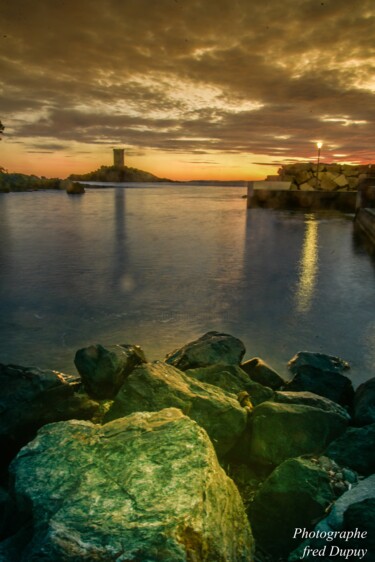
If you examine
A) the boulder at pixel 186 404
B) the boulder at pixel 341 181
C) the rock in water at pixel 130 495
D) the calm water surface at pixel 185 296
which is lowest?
the calm water surface at pixel 185 296

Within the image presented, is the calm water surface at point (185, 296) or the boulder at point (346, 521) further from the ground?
the boulder at point (346, 521)

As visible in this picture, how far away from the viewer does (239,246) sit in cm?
1625

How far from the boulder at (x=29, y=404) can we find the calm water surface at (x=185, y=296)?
1.59 meters

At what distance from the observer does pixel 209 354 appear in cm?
461

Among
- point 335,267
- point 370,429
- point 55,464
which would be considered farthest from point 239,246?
point 55,464

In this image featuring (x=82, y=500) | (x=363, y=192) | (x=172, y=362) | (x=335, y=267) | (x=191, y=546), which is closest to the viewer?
(x=191, y=546)

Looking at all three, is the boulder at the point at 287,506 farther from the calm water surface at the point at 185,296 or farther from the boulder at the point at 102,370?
the calm water surface at the point at 185,296

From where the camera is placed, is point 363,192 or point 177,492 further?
point 363,192

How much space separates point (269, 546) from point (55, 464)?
137 cm

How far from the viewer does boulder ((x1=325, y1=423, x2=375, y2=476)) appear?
282cm

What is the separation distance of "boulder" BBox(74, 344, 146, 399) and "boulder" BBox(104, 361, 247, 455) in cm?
64

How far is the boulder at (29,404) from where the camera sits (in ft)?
10.2

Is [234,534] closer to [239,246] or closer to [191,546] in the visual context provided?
[191,546]

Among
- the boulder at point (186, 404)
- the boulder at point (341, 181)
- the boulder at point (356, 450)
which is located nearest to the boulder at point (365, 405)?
the boulder at point (356, 450)
